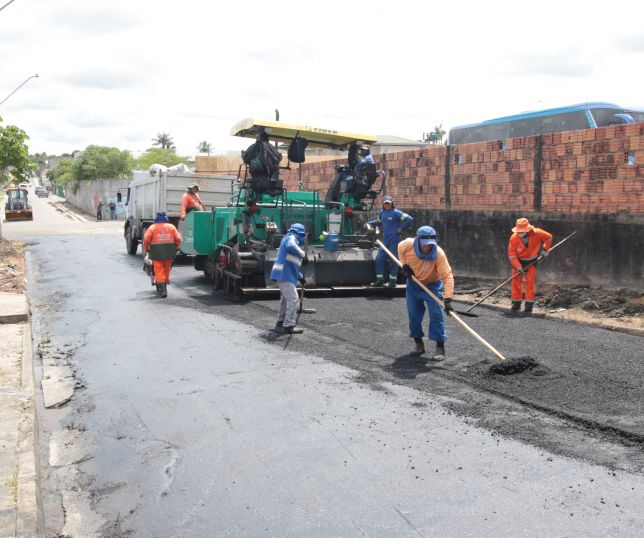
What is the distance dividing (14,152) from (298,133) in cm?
1587

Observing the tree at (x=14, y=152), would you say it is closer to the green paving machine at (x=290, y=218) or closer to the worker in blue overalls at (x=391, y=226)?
the green paving machine at (x=290, y=218)

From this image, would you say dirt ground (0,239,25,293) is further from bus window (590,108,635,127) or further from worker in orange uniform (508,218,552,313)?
bus window (590,108,635,127)

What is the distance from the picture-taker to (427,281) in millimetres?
7539

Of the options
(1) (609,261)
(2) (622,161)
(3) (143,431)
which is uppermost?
(2) (622,161)

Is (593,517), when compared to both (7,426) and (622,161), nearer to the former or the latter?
(7,426)

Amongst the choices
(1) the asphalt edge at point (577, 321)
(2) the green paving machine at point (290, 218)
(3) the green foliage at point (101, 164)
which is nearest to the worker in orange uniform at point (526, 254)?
(1) the asphalt edge at point (577, 321)

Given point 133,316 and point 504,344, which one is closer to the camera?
point 504,344

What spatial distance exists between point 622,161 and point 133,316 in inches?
293

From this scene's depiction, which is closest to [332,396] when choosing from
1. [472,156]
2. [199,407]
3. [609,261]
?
[199,407]

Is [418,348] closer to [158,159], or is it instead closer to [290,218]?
[290,218]

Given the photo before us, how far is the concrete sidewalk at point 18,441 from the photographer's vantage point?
369 centimetres

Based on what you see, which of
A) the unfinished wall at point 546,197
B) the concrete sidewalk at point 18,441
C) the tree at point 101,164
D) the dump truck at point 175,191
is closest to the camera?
the concrete sidewalk at point 18,441

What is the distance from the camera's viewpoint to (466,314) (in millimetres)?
9773

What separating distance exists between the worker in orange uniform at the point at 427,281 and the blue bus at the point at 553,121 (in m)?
10.7
